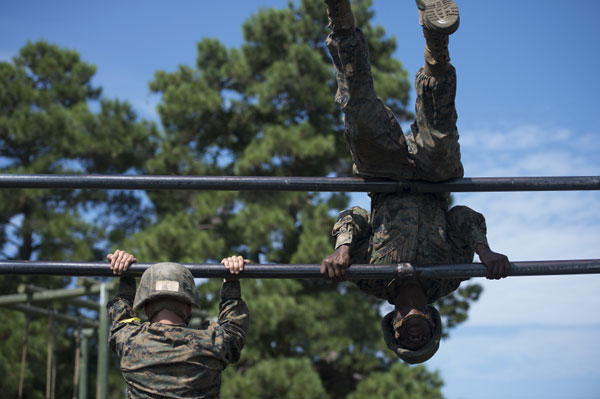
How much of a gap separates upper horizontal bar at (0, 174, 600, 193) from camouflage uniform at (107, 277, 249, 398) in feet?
2.29

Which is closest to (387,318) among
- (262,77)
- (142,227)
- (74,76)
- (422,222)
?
(422,222)

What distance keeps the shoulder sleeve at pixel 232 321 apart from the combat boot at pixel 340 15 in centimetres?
127

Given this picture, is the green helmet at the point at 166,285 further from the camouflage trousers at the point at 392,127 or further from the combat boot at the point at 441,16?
the combat boot at the point at 441,16

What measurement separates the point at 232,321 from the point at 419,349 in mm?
984

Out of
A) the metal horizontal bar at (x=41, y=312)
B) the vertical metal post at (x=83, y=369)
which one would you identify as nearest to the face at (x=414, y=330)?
the metal horizontal bar at (x=41, y=312)

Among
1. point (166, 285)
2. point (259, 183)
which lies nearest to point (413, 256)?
point (259, 183)

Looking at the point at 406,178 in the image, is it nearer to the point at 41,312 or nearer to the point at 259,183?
the point at 259,183

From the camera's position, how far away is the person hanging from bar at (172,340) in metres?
2.87

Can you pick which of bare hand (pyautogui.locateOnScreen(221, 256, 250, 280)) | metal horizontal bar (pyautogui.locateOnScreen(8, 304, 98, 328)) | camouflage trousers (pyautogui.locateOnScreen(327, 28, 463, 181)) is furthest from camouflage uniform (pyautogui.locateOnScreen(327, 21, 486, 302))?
metal horizontal bar (pyautogui.locateOnScreen(8, 304, 98, 328))

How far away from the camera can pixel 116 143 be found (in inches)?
567

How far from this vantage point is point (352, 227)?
360cm

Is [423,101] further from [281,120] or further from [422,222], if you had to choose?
[281,120]

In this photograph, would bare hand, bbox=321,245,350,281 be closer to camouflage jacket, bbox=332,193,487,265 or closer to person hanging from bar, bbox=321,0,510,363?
person hanging from bar, bbox=321,0,510,363

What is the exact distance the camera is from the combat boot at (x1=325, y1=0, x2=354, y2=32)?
326 centimetres
